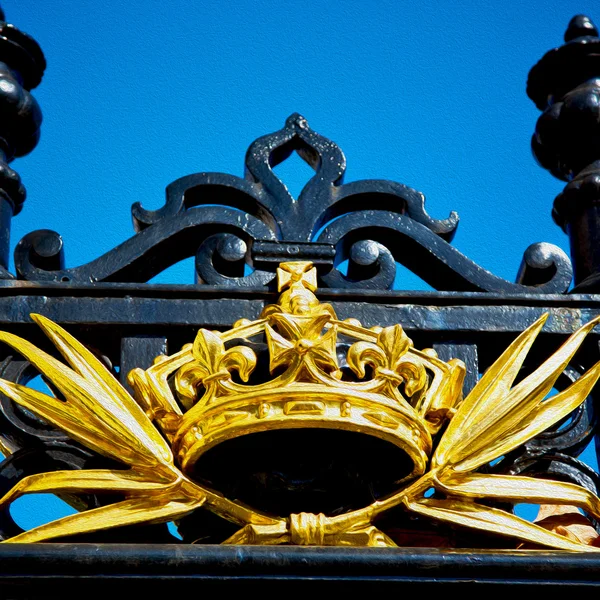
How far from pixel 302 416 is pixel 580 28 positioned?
118cm

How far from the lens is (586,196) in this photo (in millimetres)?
3037

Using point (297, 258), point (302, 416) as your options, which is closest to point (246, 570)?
point (302, 416)

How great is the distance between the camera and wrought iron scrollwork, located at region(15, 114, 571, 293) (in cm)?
290

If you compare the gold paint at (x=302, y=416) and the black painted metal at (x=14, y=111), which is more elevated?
the black painted metal at (x=14, y=111)

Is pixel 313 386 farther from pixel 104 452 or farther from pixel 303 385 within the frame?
pixel 104 452

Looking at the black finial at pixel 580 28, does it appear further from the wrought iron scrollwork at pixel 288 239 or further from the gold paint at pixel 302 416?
the gold paint at pixel 302 416

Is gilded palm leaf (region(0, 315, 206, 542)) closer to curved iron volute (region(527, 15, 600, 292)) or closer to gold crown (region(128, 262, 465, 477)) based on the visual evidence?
gold crown (region(128, 262, 465, 477))

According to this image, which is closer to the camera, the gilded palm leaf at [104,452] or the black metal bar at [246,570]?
the black metal bar at [246,570]

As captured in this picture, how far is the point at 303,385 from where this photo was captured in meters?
2.53

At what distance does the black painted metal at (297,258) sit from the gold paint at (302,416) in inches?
3.3

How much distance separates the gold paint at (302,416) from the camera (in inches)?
99.0

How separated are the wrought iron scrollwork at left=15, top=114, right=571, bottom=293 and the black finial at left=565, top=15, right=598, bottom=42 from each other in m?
0.50

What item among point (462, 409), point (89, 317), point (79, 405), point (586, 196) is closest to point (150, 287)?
point (89, 317)

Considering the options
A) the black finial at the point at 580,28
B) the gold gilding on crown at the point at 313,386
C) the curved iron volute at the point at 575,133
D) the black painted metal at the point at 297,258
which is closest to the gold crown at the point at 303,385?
the gold gilding on crown at the point at 313,386
